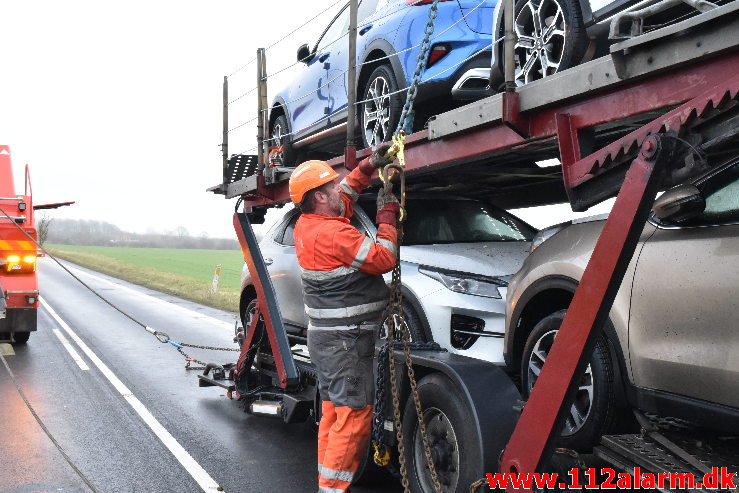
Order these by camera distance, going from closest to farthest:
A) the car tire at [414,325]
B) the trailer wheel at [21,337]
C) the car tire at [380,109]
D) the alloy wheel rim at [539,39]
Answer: the alloy wheel rim at [539,39], the car tire at [414,325], the car tire at [380,109], the trailer wheel at [21,337]

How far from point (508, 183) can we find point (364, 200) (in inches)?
46.1

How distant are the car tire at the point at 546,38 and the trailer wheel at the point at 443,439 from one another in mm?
1706

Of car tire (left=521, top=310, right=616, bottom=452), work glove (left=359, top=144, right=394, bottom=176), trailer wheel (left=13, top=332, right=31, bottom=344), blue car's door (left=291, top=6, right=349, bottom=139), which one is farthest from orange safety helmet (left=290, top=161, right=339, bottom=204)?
trailer wheel (left=13, top=332, right=31, bottom=344)

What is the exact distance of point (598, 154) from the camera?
3.06 m

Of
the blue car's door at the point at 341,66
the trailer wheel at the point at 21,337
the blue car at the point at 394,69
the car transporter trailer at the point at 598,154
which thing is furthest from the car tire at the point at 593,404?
the trailer wheel at the point at 21,337

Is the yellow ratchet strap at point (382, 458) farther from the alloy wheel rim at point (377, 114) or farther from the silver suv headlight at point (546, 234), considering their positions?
the alloy wheel rim at point (377, 114)

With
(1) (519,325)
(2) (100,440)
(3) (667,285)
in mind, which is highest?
(3) (667,285)

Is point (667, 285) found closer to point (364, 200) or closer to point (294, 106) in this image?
point (364, 200)

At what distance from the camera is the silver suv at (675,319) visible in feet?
10.0

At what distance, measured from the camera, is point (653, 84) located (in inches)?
118

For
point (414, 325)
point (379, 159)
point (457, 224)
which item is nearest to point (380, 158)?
point (379, 159)

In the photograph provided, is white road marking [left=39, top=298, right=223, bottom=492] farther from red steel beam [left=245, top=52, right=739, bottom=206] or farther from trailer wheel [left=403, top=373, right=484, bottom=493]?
red steel beam [left=245, top=52, right=739, bottom=206]

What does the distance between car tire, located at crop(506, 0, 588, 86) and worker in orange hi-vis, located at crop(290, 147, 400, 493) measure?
892mm

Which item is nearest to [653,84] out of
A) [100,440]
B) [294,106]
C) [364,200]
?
[364,200]
